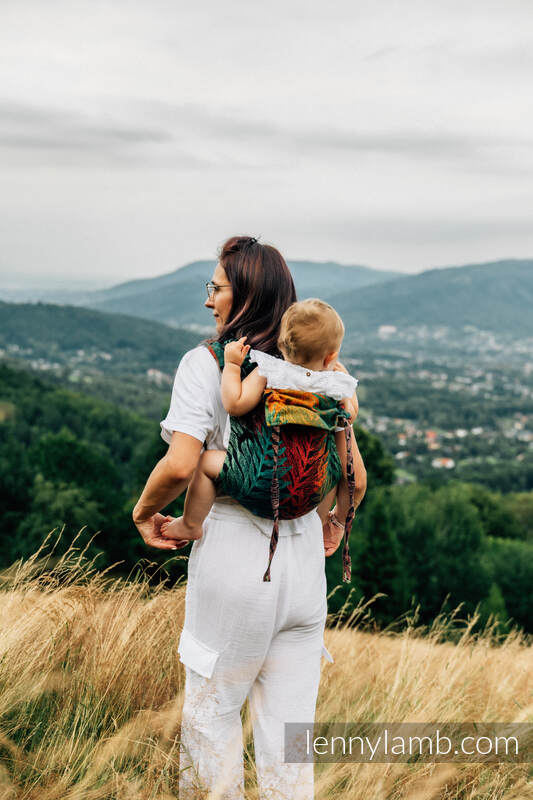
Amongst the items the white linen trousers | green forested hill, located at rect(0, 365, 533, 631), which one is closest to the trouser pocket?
the white linen trousers

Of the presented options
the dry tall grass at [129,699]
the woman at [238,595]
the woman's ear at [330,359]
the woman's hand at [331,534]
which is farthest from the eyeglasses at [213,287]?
the dry tall grass at [129,699]

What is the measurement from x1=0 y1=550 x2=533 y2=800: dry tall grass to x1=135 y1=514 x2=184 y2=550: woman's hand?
617 millimetres

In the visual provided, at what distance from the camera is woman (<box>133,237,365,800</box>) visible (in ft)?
6.48

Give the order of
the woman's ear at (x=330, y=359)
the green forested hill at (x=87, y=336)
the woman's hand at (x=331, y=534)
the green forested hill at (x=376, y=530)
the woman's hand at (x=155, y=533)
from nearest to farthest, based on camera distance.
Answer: the woman's ear at (x=330, y=359)
the woman's hand at (x=155, y=533)
the woman's hand at (x=331, y=534)
the green forested hill at (x=376, y=530)
the green forested hill at (x=87, y=336)

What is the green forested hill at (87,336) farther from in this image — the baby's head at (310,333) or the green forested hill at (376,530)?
the baby's head at (310,333)

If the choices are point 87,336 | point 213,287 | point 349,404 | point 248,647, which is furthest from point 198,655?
point 87,336

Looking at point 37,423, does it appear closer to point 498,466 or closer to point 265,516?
point 498,466

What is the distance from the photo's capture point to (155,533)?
2.23m

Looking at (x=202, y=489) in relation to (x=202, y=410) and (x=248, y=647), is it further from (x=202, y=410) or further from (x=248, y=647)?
(x=248, y=647)

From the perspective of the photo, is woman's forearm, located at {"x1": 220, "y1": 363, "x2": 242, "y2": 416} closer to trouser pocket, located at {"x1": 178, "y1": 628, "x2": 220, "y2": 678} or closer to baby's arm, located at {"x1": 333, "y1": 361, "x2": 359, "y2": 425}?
baby's arm, located at {"x1": 333, "y1": 361, "x2": 359, "y2": 425}

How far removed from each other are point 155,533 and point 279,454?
563 millimetres

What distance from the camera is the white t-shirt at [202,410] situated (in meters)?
1.96

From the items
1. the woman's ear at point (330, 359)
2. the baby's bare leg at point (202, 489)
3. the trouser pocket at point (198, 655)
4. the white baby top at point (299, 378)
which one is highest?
the woman's ear at point (330, 359)

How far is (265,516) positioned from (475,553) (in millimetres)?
30608
